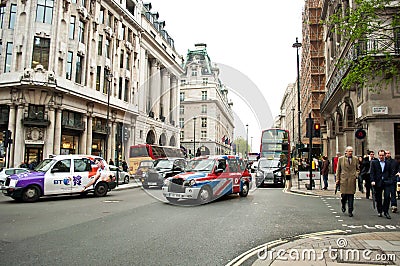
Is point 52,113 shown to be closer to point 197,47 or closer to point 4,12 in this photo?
point 4,12

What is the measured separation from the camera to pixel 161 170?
17359 millimetres

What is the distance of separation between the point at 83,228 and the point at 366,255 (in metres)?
5.76

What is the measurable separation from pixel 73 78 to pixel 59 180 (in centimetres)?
1997

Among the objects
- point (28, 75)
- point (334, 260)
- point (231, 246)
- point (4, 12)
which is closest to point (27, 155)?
point (28, 75)

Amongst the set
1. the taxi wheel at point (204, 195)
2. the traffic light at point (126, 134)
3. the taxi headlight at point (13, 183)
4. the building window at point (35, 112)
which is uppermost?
the building window at point (35, 112)

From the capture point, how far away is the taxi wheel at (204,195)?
36.3 feet

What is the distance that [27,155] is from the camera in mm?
27844

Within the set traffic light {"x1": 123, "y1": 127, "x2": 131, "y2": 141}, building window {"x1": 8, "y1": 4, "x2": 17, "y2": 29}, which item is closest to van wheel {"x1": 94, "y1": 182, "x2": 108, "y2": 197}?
building window {"x1": 8, "y1": 4, "x2": 17, "y2": 29}

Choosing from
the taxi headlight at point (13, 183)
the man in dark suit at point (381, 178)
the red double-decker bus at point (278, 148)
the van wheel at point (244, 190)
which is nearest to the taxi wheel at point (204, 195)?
the van wheel at point (244, 190)

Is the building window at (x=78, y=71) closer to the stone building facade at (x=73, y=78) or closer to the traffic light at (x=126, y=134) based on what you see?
the stone building facade at (x=73, y=78)

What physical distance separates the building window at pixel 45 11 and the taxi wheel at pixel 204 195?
25.0m

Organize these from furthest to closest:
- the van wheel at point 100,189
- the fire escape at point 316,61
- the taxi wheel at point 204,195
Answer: the fire escape at point 316,61
the van wheel at point 100,189
the taxi wheel at point 204,195

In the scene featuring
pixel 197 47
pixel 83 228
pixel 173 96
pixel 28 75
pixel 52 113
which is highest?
pixel 197 47

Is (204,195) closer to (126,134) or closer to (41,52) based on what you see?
(41,52)
